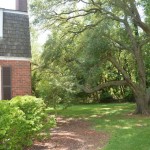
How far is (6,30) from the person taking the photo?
46.9 ft

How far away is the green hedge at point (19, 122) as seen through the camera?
7681 millimetres

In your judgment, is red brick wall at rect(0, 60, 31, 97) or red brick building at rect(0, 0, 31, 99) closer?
red brick building at rect(0, 0, 31, 99)

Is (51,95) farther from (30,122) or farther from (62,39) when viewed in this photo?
(30,122)

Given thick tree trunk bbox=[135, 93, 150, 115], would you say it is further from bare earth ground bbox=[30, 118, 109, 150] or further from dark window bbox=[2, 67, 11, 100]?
dark window bbox=[2, 67, 11, 100]

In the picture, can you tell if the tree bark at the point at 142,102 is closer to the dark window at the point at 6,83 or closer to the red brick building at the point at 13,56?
the red brick building at the point at 13,56

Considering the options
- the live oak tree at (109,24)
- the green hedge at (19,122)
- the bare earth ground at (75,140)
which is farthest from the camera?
the live oak tree at (109,24)

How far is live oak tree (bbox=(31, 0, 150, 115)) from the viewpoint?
55.7 feet

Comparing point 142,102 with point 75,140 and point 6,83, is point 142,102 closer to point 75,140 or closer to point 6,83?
point 6,83

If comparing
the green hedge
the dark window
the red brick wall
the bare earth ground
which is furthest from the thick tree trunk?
the green hedge

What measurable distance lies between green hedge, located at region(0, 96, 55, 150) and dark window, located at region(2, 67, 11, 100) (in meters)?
4.03

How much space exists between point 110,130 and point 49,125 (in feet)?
11.2

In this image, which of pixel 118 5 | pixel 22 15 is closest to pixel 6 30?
pixel 22 15

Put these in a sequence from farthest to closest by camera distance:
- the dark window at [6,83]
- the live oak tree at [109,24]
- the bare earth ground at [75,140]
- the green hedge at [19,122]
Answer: the live oak tree at [109,24], the dark window at [6,83], the bare earth ground at [75,140], the green hedge at [19,122]

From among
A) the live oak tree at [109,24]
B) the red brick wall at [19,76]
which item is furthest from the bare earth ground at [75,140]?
the live oak tree at [109,24]
